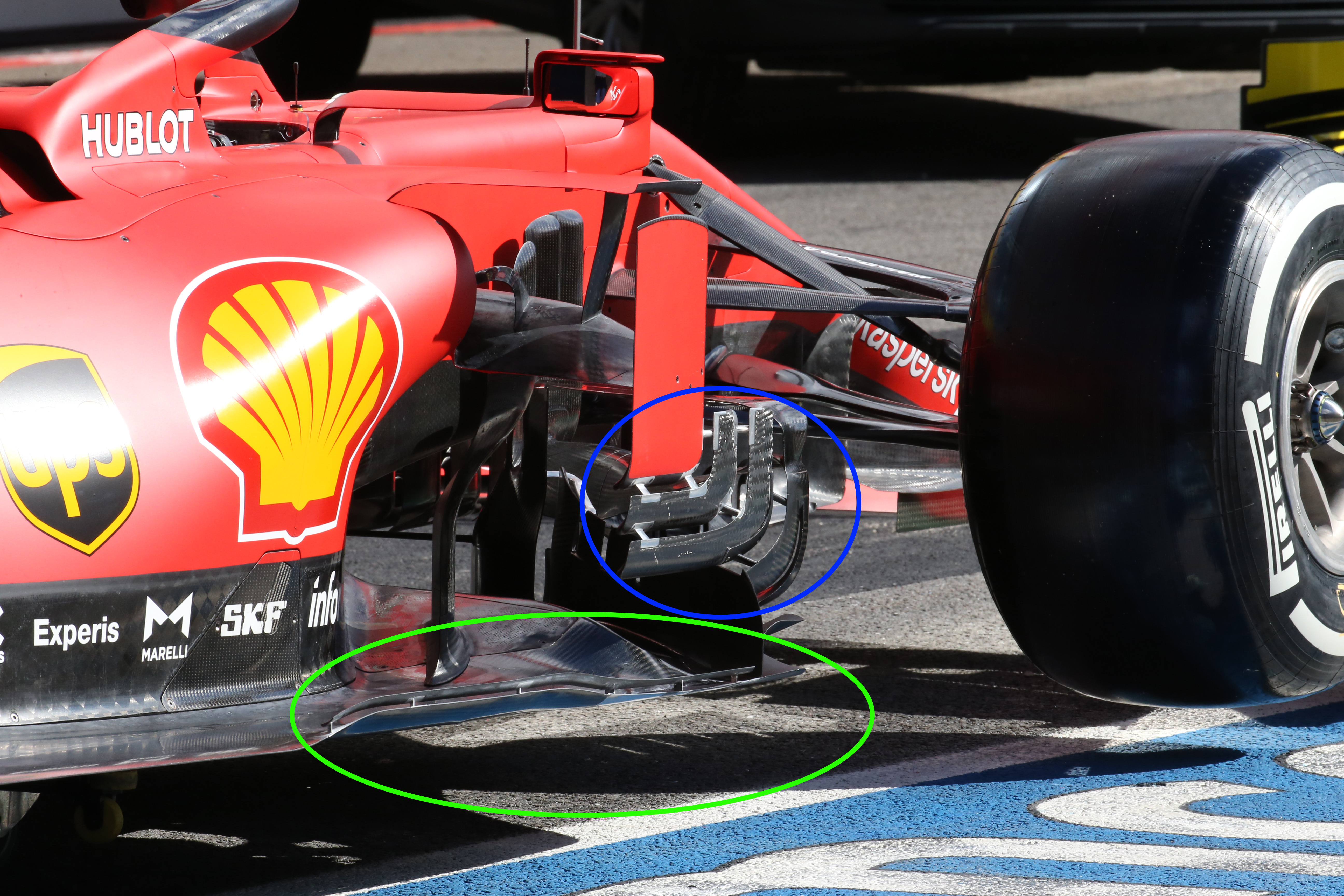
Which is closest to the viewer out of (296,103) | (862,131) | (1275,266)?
(1275,266)

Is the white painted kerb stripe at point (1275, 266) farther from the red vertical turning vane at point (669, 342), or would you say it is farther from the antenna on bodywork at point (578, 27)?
the antenna on bodywork at point (578, 27)

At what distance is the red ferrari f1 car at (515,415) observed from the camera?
280 centimetres

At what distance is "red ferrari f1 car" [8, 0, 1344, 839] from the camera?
280 centimetres

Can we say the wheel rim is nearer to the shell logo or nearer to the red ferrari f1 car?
the red ferrari f1 car

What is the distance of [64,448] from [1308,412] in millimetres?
2267

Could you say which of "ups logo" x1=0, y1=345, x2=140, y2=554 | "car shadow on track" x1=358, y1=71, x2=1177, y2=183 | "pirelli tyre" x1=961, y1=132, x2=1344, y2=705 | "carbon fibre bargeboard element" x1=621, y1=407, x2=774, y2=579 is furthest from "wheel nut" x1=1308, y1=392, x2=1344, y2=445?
"car shadow on track" x1=358, y1=71, x2=1177, y2=183

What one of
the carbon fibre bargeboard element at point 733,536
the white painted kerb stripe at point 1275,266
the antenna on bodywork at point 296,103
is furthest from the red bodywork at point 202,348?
the white painted kerb stripe at point 1275,266

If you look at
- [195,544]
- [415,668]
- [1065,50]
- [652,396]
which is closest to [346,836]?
[415,668]

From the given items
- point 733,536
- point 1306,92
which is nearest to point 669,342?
point 733,536

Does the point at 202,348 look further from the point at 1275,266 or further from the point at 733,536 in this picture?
the point at 1275,266

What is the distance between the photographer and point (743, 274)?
14.6 feet

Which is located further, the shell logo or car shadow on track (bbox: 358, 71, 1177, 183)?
car shadow on track (bbox: 358, 71, 1177, 183)

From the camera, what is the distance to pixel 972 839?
326cm

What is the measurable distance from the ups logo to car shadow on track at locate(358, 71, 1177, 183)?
8619 mm
